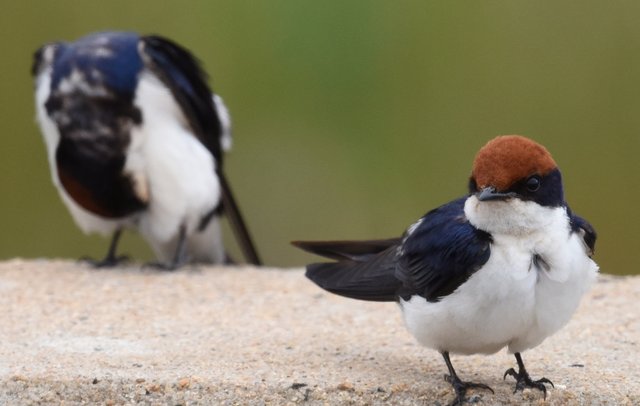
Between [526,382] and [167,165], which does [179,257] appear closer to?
[167,165]

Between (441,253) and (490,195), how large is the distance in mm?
296

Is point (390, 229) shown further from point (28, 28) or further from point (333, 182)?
point (28, 28)

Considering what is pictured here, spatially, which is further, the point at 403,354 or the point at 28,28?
the point at 28,28

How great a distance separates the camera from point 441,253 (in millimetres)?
3336

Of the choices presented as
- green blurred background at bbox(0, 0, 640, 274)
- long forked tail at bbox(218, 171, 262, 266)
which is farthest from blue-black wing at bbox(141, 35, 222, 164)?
green blurred background at bbox(0, 0, 640, 274)

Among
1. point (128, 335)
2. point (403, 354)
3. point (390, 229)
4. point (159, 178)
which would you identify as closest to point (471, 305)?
point (403, 354)

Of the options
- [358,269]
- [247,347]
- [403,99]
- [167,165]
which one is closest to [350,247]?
[358,269]

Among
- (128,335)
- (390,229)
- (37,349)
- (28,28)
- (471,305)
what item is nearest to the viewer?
(471,305)

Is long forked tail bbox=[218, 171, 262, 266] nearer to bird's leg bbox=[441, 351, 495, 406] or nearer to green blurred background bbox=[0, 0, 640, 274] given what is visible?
green blurred background bbox=[0, 0, 640, 274]

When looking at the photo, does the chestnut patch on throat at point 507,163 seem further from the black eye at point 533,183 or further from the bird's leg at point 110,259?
the bird's leg at point 110,259

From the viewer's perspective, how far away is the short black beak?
308 cm

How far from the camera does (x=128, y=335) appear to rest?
4066mm

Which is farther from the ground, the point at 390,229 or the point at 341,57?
the point at 341,57

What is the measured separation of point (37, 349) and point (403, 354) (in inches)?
38.4
